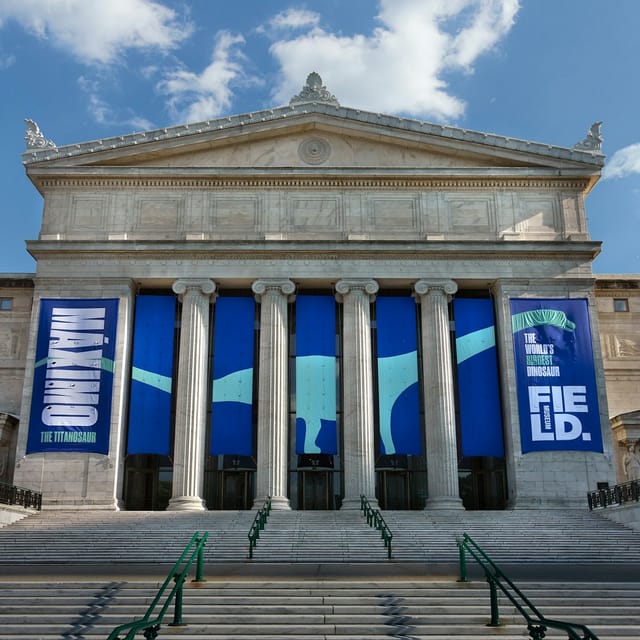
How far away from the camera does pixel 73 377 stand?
35156 mm

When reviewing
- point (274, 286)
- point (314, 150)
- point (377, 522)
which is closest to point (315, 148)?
point (314, 150)

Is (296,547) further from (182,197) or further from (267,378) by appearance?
(182,197)

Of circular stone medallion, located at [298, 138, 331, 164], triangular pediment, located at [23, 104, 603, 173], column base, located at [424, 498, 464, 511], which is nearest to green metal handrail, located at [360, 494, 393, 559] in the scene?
column base, located at [424, 498, 464, 511]

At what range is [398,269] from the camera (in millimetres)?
37281

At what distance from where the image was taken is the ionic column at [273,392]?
113 feet

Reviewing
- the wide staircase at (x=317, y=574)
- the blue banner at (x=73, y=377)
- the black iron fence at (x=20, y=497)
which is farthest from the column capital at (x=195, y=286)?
the black iron fence at (x=20, y=497)

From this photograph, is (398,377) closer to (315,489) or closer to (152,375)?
(315,489)

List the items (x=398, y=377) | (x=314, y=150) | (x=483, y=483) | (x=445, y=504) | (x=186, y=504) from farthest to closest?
(x=314, y=150) → (x=483, y=483) → (x=398, y=377) → (x=445, y=504) → (x=186, y=504)

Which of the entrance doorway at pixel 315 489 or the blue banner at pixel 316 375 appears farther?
the entrance doorway at pixel 315 489

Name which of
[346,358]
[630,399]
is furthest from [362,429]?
[630,399]

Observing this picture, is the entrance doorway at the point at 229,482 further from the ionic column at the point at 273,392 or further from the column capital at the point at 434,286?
the column capital at the point at 434,286

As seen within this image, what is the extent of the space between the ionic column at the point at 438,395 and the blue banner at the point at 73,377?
13.9 meters

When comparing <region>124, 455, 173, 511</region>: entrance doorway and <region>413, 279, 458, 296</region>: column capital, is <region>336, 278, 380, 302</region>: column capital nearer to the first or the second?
<region>413, 279, 458, 296</region>: column capital

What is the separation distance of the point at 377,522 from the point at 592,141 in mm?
22479
